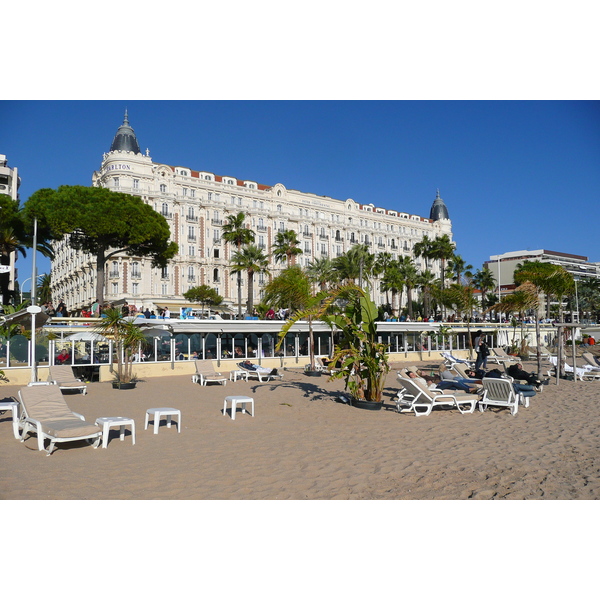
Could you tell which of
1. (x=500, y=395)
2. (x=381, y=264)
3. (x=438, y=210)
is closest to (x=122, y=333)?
(x=500, y=395)

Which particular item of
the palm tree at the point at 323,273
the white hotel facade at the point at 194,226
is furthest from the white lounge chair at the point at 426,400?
the white hotel facade at the point at 194,226

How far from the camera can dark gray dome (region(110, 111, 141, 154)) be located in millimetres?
51562

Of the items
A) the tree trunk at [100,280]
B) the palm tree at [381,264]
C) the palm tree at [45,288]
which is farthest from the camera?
the palm tree at [45,288]

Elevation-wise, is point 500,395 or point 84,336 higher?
point 84,336

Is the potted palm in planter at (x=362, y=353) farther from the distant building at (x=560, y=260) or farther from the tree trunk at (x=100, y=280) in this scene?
the distant building at (x=560, y=260)

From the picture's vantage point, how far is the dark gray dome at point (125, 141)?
51562 millimetres

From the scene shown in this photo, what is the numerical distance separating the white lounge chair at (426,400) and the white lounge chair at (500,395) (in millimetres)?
244

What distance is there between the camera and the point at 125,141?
170 feet

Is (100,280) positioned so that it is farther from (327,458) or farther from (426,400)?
(327,458)

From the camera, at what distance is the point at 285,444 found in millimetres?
7301

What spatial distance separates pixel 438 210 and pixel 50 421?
78.7 metres

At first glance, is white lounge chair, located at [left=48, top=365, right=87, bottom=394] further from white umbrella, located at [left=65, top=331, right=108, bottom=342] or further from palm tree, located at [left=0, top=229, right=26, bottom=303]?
palm tree, located at [left=0, top=229, right=26, bottom=303]

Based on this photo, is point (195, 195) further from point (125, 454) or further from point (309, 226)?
point (125, 454)

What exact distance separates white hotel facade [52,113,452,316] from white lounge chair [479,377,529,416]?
129 feet
